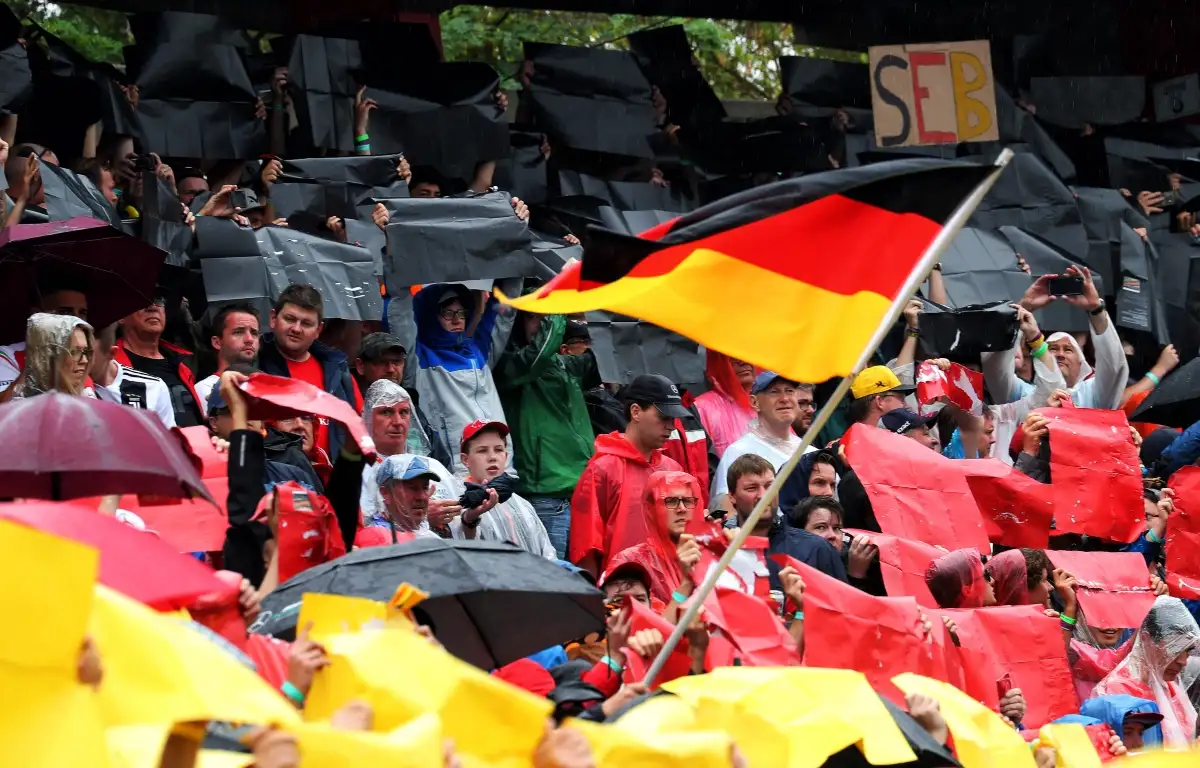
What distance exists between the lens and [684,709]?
4.16 meters

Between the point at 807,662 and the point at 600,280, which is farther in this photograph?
the point at 807,662

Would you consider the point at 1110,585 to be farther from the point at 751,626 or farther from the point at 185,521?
the point at 185,521

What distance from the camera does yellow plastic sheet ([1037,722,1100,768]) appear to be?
215 inches

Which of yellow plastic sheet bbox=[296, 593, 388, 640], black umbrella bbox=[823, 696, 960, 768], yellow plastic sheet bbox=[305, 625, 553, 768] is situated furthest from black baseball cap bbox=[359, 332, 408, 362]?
yellow plastic sheet bbox=[305, 625, 553, 768]

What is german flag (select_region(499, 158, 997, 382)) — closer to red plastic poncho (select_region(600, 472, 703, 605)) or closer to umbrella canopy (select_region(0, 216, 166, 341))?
red plastic poncho (select_region(600, 472, 703, 605))

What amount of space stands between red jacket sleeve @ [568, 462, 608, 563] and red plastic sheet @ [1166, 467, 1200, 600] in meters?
2.85

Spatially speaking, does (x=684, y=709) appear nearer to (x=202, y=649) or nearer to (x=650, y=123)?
(x=202, y=649)

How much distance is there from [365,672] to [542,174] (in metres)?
8.45

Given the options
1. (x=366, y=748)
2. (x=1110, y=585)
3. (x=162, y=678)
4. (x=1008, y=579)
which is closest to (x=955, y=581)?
(x=1008, y=579)

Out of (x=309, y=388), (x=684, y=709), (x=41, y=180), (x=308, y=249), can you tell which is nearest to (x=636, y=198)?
(x=308, y=249)

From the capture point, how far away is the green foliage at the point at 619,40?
1734 centimetres

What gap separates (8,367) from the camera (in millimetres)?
6547

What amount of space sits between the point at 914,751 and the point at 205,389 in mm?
3652

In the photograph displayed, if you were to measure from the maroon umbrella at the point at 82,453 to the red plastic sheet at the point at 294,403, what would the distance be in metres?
0.89
